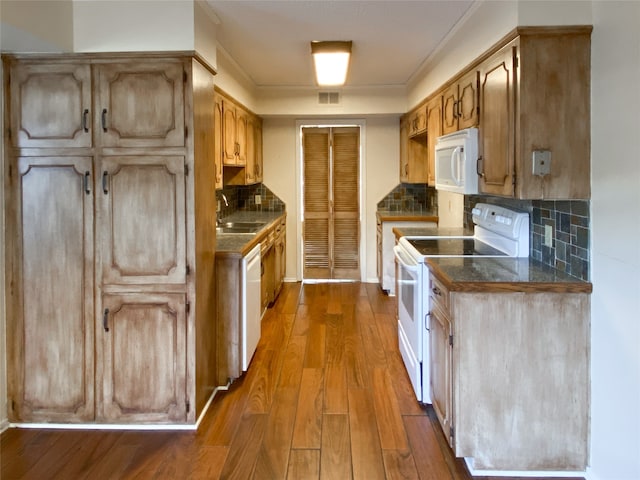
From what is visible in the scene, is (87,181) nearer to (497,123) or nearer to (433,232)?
(497,123)

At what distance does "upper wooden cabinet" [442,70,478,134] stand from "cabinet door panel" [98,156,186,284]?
5.99 ft

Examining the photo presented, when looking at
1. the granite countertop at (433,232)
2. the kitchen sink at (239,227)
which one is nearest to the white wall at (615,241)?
the granite countertop at (433,232)

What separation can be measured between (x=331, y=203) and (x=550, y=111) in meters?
4.47

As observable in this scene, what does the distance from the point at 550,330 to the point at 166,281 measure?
1946mm

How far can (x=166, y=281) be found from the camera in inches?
109

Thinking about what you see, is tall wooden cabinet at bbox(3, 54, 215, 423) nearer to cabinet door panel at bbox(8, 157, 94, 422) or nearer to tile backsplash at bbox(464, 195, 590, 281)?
cabinet door panel at bbox(8, 157, 94, 422)

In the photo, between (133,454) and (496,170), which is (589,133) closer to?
(496,170)

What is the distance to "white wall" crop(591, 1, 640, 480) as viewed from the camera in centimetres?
196

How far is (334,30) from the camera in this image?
357 centimetres

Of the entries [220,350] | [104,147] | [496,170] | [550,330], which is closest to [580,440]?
[550,330]

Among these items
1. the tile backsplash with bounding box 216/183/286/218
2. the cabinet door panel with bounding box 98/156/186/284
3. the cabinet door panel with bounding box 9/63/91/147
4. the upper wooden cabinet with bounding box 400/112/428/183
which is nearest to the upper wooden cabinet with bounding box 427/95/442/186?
the upper wooden cabinet with bounding box 400/112/428/183

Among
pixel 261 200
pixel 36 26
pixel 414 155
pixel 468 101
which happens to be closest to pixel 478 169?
pixel 468 101

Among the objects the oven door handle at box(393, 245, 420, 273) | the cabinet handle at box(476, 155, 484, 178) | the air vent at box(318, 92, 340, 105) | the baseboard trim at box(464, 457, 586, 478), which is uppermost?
the air vent at box(318, 92, 340, 105)

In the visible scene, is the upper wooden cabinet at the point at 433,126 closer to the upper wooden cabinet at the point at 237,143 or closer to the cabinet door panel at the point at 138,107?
the upper wooden cabinet at the point at 237,143
